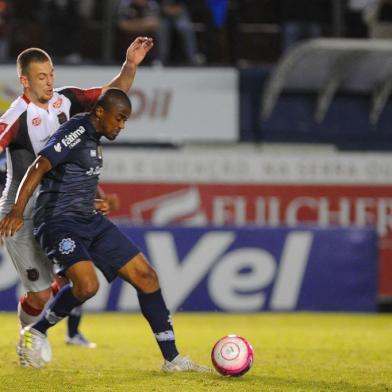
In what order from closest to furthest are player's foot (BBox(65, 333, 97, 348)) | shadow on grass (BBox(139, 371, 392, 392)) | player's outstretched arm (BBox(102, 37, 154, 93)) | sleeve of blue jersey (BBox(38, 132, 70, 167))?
shadow on grass (BBox(139, 371, 392, 392)) → sleeve of blue jersey (BBox(38, 132, 70, 167)) → player's outstretched arm (BBox(102, 37, 154, 93)) → player's foot (BBox(65, 333, 97, 348))

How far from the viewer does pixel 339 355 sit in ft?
29.7

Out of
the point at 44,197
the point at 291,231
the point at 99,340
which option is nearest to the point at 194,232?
the point at 291,231

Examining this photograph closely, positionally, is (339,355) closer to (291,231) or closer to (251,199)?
(291,231)

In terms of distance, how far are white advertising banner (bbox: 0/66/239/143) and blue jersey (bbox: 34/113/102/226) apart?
892cm

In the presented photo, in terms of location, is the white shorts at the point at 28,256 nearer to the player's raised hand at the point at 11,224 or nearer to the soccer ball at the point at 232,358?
the player's raised hand at the point at 11,224

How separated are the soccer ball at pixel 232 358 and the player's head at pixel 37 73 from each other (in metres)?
2.18

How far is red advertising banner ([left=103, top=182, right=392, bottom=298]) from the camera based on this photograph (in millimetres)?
15820

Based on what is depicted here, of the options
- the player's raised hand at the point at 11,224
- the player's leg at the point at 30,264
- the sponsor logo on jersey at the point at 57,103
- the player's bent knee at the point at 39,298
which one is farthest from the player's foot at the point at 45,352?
the sponsor logo on jersey at the point at 57,103

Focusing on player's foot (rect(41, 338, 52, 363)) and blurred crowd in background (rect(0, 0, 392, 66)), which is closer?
player's foot (rect(41, 338, 52, 363))

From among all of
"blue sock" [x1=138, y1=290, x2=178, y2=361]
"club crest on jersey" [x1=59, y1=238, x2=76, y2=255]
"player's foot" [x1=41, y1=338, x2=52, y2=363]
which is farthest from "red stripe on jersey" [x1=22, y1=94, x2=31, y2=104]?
"player's foot" [x1=41, y1=338, x2=52, y2=363]

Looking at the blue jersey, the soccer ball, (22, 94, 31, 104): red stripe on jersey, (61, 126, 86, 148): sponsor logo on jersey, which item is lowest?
the soccer ball

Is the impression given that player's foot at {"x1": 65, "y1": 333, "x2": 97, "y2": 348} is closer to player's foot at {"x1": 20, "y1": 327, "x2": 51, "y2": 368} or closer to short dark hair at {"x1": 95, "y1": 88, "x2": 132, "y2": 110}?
player's foot at {"x1": 20, "y1": 327, "x2": 51, "y2": 368}

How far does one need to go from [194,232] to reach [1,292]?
2.63 meters

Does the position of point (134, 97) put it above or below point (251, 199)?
above
